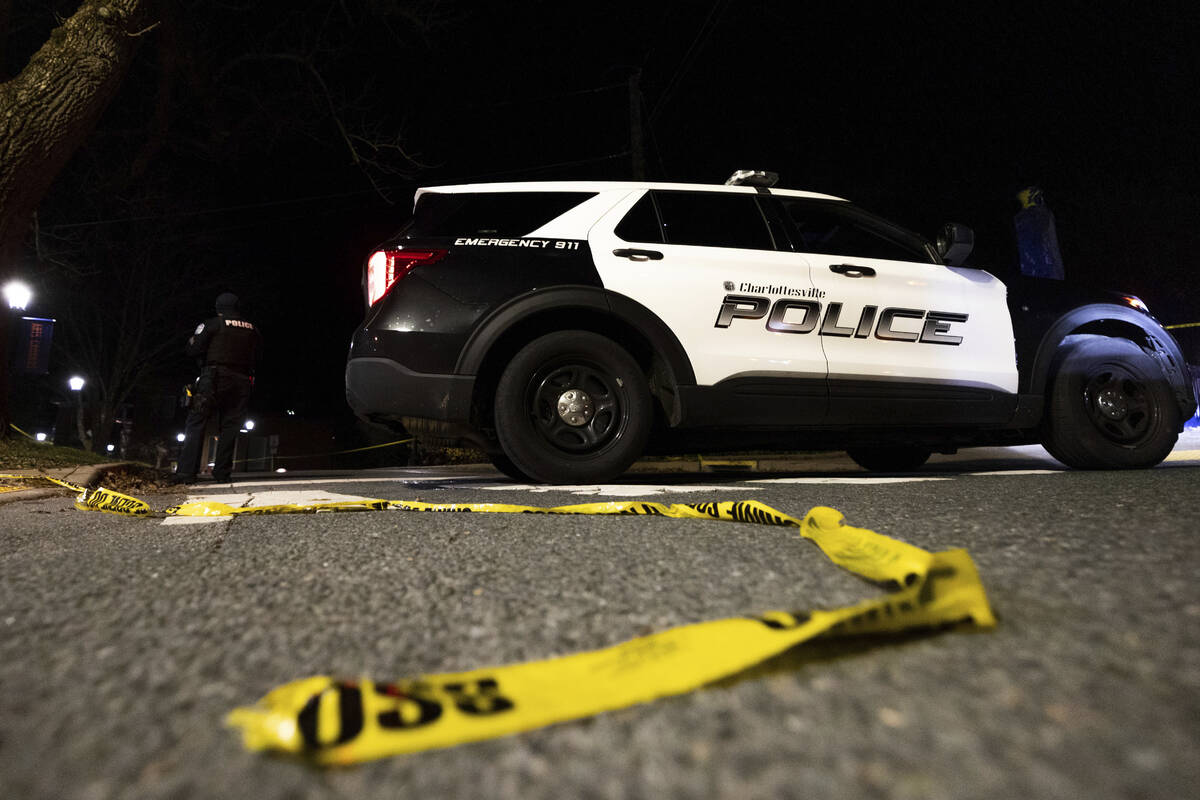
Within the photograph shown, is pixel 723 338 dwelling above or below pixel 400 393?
above

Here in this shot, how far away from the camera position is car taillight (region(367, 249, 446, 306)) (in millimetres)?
3588

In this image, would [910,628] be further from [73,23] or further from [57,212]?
[57,212]

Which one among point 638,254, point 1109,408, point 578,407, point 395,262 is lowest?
point 578,407

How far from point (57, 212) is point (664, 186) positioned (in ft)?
64.0

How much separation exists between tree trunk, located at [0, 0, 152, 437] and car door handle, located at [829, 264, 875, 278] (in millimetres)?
6739

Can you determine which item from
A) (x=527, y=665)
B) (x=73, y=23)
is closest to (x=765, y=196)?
(x=527, y=665)

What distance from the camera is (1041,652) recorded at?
96cm

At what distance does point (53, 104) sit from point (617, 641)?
745 centimetres

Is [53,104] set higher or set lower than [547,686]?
higher

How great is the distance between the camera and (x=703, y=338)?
3701 millimetres

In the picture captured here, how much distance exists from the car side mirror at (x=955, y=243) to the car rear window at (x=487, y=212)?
2.23 m

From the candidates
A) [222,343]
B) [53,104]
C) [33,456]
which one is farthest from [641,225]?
[53,104]

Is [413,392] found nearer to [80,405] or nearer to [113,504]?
[113,504]

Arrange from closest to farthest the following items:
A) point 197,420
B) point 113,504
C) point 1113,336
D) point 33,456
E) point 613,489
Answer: point 113,504 → point 613,489 → point 1113,336 → point 33,456 → point 197,420
